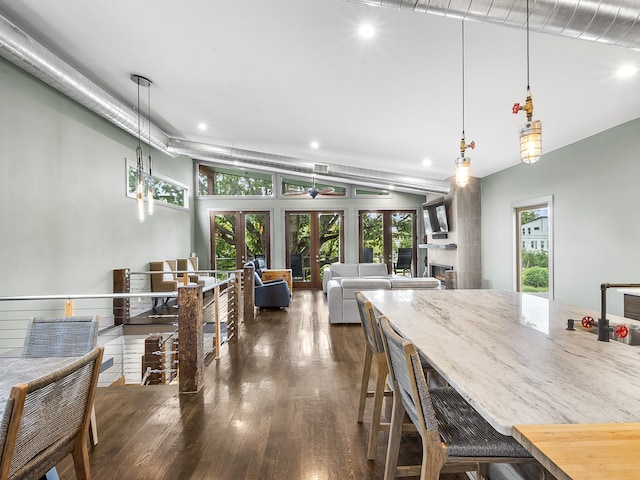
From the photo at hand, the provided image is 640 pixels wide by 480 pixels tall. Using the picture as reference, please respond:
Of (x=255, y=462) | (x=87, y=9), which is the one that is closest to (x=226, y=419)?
(x=255, y=462)

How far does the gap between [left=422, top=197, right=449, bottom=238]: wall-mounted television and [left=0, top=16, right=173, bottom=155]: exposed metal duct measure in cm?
647

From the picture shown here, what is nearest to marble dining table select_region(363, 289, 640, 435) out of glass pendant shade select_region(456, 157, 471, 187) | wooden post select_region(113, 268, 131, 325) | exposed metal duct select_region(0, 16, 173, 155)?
glass pendant shade select_region(456, 157, 471, 187)

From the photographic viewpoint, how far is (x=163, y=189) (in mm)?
8031

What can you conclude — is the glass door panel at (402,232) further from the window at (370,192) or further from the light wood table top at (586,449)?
the light wood table top at (586,449)

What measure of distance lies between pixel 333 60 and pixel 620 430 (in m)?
3.36

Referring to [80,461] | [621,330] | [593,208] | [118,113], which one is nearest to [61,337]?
[80,461]

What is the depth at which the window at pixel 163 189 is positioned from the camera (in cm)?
654

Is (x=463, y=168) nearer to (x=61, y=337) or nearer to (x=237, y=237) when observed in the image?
(x=61, y=337)

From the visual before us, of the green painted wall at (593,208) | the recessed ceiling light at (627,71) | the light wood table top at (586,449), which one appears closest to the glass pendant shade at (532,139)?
the light wood table top at (586,449)

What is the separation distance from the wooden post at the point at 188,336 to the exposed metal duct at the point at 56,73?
2.85 metres

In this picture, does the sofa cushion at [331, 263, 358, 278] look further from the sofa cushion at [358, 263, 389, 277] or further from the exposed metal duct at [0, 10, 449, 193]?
the exposed metal duct at [0, 10, 449, 193]

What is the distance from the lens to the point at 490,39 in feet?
8.66

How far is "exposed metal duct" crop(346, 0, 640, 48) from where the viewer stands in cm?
183

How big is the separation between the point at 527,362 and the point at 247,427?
6.31 ft
